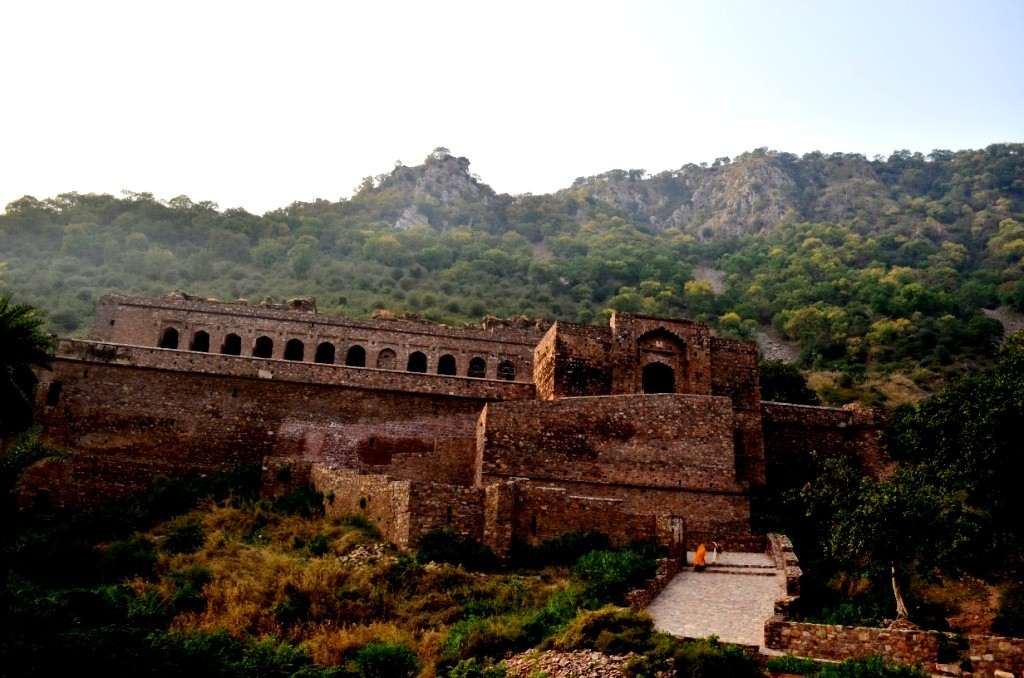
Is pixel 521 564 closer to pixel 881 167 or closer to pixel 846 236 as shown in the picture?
pixel 846 236

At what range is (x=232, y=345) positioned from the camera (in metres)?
38.7

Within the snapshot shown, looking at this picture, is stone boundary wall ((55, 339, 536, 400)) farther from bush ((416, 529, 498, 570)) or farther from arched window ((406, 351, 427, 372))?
arched window ((406, 351, 427, 372))

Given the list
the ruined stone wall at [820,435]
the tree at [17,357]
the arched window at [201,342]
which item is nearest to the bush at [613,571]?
the ruined stone wall at [820,435]

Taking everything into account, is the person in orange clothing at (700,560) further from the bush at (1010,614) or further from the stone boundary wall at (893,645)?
the bush at (1010,614)

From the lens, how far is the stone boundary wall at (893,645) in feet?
49.6

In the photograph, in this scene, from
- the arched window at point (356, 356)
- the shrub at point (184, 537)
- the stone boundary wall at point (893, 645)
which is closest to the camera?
the stone boundary wall at point (893, 645)

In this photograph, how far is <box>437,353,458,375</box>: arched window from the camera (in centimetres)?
3916

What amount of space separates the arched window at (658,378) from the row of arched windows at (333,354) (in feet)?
28.8

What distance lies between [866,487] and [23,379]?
21.0m

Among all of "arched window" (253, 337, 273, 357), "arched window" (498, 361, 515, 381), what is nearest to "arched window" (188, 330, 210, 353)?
"arched window" (253, 337, 273, 357)

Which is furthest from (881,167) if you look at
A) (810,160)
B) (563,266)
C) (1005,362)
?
(1005,362)

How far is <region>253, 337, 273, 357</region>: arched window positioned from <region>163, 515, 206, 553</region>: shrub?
49.7ft

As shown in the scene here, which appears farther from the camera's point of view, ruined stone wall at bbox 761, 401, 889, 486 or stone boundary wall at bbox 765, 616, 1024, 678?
ruined stone wall at bbox 761, 401, 889, 486

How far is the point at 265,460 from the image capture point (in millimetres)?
26281
